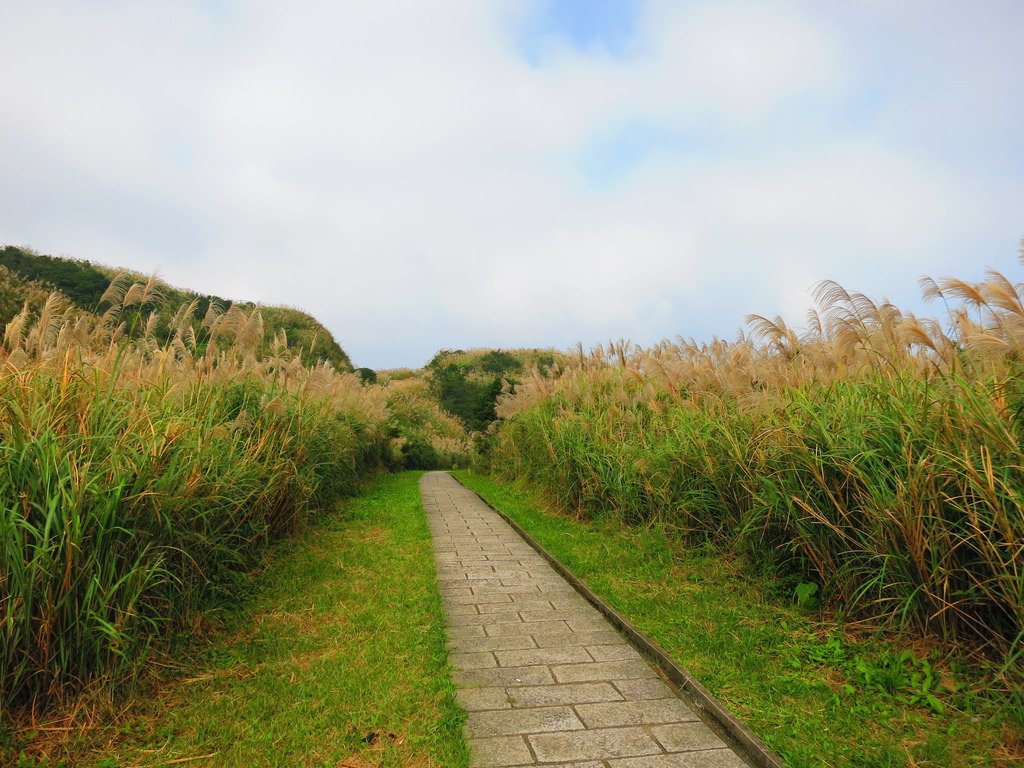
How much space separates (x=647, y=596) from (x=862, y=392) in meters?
2.45

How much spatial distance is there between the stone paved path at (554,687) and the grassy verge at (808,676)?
330 mm

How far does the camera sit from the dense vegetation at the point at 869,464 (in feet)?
11.5

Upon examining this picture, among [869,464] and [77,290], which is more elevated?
[77,290]

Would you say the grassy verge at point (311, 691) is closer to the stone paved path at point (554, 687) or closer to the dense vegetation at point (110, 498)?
the stone paved path at point (554, 687)

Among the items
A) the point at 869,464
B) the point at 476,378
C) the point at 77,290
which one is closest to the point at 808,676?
the point at 869,464

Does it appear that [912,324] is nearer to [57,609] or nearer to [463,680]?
[463,680]

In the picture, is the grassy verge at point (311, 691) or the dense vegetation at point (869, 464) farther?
the dense vegetation at point (869, 464)

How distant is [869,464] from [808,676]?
1.48 m

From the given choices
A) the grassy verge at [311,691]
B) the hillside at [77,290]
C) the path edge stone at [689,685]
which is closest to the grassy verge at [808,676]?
the path edge stone at [689,685]

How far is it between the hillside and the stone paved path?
18448 millimetres

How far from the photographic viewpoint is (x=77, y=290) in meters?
29.5

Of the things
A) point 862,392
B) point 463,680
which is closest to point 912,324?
point 862,392

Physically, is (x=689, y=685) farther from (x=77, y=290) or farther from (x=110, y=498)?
(x=77, y=290)

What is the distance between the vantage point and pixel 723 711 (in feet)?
10.8
